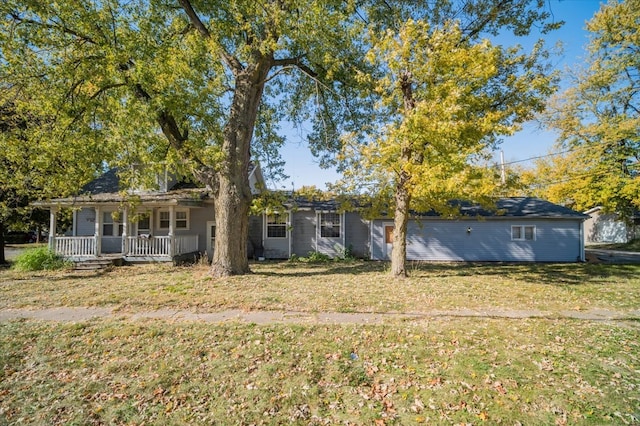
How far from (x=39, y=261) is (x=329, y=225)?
13568 millimetres

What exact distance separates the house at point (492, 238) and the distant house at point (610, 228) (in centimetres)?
1575

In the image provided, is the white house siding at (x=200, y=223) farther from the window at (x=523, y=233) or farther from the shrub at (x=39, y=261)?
the window at (x=523, y=233)

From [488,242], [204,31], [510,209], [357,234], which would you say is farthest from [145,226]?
[510,209]

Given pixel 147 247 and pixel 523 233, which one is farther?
pixel 523 233

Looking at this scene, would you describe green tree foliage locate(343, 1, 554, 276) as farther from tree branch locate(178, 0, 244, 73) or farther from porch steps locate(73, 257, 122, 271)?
porch steps locate(73, 257, 122, 271)

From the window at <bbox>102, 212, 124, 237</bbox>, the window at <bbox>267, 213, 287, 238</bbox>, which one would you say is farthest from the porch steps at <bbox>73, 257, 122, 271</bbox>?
the window at <bbox>267, 213, 287, 238</bbox>

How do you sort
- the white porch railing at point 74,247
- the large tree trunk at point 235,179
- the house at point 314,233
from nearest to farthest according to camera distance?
the large tree trunk at point 235,179
the white porch railing at point 74,247
the house at point 314,233

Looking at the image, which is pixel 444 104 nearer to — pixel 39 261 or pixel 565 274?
pixel 565 274

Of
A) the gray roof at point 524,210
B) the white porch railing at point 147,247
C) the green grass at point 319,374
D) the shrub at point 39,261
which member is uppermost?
the gray roof at point 524,210

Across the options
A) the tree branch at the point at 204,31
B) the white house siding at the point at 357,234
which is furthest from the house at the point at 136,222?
the white house siding at the point at 357,234

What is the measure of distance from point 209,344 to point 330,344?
1.99 metres

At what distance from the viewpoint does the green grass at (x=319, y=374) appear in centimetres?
387

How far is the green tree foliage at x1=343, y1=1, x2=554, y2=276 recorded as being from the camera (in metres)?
9.12

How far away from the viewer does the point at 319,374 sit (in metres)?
4.61
